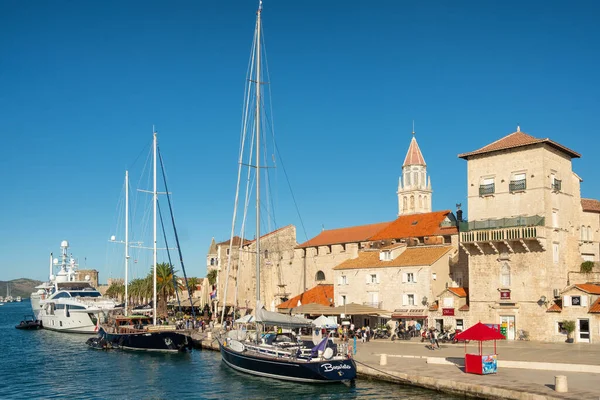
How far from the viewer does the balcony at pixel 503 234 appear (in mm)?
44531

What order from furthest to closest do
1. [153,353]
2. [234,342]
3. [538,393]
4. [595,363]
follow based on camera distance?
[153,353]
[234,342]
[595,363]
[538,393]

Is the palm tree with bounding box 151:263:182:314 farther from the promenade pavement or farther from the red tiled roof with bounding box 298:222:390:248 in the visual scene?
the promenade pavement

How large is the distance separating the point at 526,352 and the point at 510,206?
12.5m

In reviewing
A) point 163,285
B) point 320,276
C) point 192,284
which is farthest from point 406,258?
point 192,284

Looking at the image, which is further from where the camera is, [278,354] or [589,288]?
[589,288]

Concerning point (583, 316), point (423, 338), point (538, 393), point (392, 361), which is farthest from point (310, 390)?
point (583, 316)

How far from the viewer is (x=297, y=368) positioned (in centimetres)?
3447

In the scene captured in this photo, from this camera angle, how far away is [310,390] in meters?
33.6

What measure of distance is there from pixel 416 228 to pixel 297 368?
2989cm

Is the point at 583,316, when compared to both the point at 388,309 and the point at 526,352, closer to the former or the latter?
the point at 526,352

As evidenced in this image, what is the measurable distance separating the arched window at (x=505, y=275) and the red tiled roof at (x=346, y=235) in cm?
2048

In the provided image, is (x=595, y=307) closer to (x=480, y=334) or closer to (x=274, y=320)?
(x=480, y=334)

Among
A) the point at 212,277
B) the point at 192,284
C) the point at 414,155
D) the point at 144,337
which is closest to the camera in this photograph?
the point at 144,337

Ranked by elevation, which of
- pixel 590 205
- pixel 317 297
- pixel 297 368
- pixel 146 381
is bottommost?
pixel 146 381
